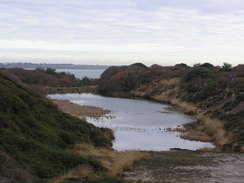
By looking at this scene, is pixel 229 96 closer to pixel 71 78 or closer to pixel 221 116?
pixel 221 116

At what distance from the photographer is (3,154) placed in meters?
12.4

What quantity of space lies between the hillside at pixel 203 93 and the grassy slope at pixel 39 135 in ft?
31.9

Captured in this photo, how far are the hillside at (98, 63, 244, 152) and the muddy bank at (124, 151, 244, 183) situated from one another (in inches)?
179

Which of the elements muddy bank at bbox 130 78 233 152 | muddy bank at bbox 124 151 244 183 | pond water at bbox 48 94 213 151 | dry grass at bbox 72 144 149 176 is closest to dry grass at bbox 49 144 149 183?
dry grass at bbox 72 144 149 176

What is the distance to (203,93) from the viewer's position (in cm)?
5019

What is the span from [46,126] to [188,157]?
293 inches

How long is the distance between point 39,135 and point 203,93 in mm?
34799

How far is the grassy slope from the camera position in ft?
45.5

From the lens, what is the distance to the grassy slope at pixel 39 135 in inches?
546

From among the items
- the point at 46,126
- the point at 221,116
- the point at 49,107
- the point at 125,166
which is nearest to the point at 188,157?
the point at 125,166

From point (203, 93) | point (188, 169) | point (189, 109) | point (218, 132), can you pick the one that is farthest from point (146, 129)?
point (203, 93)

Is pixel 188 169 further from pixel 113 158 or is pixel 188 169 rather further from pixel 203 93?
pixel 203 93

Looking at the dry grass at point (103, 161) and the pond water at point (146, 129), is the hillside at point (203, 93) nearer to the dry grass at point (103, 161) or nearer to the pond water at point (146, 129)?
the pond water at point (146, 129)

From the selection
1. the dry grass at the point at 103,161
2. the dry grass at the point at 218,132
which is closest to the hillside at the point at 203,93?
the dry grass at the point at 218,132
